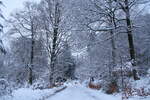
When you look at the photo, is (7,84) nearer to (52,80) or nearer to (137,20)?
(137,20)

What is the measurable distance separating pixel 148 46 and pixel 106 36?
50.0ft

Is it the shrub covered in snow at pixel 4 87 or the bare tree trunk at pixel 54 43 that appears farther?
the bare tree trunk at pixel 54 43

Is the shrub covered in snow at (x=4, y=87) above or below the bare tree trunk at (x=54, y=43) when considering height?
below

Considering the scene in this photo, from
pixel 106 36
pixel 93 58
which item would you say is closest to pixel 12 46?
pixel 93 58

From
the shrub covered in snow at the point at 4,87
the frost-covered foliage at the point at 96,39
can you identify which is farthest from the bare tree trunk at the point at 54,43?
the shrub covered in snow at the point at 4,87

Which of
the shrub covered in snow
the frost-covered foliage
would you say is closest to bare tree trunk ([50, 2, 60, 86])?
the frost-covered foliage

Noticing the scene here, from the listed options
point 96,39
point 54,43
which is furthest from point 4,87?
point 54,43

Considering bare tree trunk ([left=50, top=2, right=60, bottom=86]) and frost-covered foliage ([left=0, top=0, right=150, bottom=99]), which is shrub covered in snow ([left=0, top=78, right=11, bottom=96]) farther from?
bare tree trunk ([left=50, top=2, right=60, bottom=86])

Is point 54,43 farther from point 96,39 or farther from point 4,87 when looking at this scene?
point 4,87

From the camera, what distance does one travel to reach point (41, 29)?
27078mm

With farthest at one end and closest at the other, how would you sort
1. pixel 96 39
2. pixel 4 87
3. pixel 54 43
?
1. pixel 54 43
2. pixel 96 39
3. pixel 4 87

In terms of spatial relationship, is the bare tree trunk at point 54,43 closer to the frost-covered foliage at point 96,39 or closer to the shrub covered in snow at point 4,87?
the frost-covered foliage at point 96,39

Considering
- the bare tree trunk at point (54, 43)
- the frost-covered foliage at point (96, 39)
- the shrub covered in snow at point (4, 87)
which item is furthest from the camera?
→ the bare tree trunk at point (54, 43)

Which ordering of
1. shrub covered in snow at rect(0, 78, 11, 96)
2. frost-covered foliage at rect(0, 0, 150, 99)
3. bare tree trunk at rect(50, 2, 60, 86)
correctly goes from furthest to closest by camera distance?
1. bare tree trunk at rect(50, 2, 60, 86)
2. frost-covered foliage at rect(0, 0, 150, 99)
3. shrub covered in snow at rect(0, 78, 11, 96)
